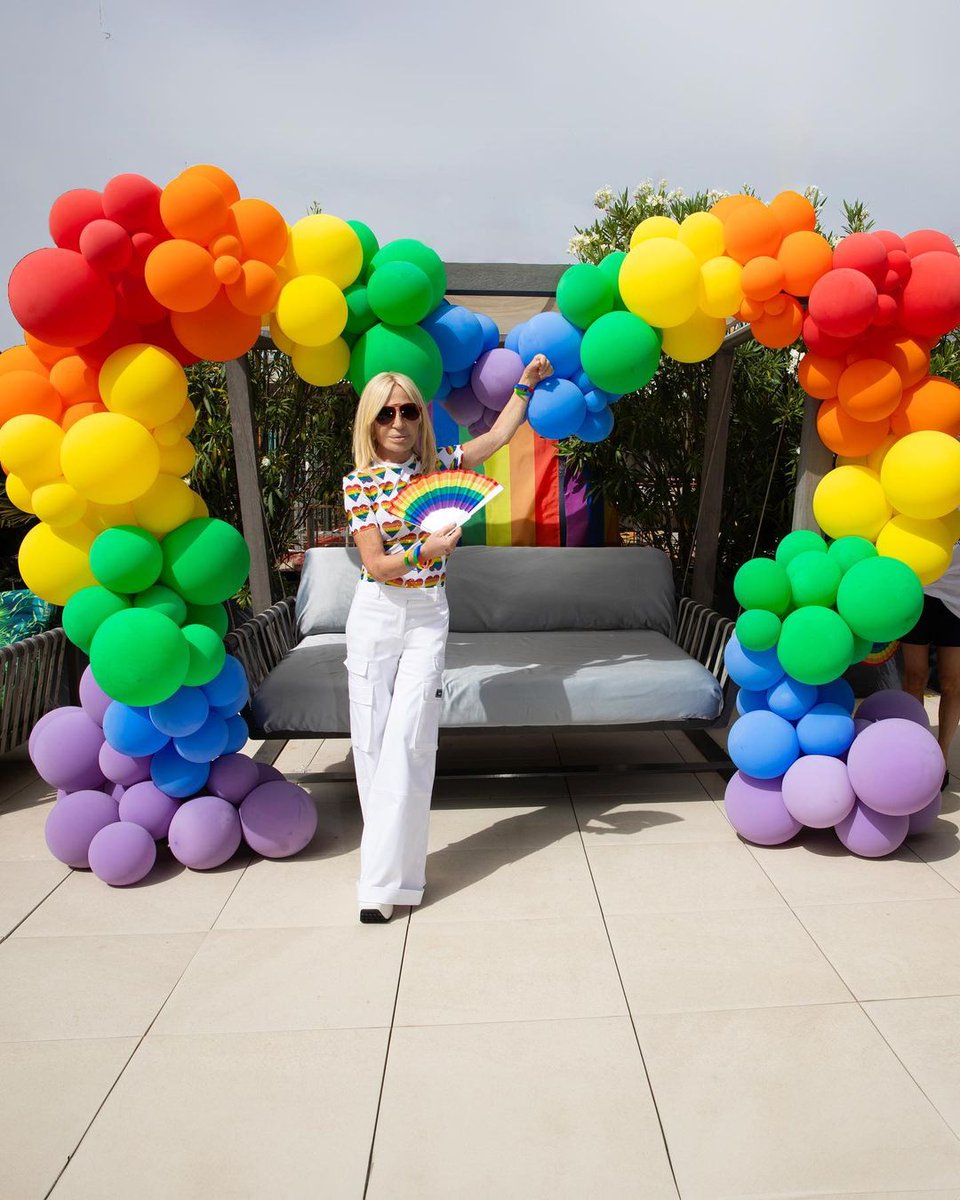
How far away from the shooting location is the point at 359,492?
304 centimetres

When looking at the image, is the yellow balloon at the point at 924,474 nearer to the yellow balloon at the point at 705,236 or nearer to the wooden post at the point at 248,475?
the yellow balloon at the point at 705,236

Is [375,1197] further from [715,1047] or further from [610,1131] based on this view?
[715,1047]

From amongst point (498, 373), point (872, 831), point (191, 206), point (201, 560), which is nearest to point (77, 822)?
point (201, 560)

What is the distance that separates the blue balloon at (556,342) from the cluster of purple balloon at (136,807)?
1.88 metres

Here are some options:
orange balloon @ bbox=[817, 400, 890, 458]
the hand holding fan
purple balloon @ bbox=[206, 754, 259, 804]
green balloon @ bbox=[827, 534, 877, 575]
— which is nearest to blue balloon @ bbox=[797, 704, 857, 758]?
green balloon @ bbox=[827, 534, 877, 575]

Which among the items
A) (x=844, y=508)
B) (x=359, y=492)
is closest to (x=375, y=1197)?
(x=359, y=492)

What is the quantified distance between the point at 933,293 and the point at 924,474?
60 centimetres

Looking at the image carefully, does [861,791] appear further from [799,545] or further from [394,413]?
[394,413]

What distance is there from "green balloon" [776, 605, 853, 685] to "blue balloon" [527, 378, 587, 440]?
111cm

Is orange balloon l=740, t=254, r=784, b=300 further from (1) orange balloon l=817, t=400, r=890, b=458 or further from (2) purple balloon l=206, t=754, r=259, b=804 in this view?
Result: (2) purple balloon l=206, t=754, r=259, b=804

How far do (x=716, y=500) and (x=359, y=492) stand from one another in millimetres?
2603

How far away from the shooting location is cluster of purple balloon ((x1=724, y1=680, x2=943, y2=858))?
3.27 metres

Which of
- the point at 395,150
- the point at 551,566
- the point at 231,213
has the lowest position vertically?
the point at 551,566

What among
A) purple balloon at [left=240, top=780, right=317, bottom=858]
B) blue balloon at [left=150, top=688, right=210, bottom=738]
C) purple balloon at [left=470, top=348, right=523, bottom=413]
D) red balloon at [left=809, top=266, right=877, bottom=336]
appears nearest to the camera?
red balloon at [left=809, top=266, right=877, bottom=336]
